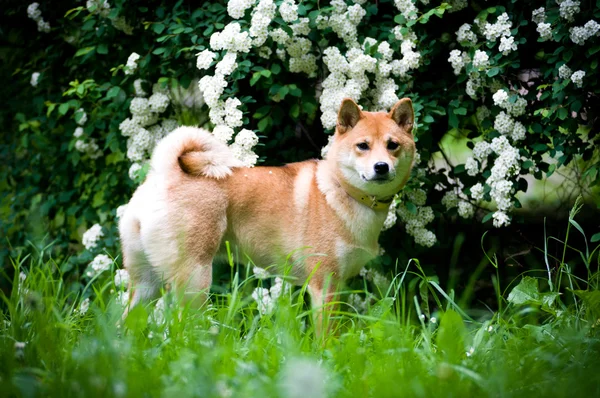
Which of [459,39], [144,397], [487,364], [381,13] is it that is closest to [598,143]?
[459,39]

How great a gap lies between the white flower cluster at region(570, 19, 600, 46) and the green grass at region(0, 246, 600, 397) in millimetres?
1362

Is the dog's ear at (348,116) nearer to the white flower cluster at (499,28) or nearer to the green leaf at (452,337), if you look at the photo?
the white flower cluster at (499,28)

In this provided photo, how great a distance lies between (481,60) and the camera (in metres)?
3.53

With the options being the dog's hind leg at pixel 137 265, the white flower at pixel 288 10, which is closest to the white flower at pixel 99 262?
the dog's hind leg at pixel 137 265

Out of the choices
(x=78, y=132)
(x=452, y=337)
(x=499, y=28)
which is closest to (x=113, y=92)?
(x=78, y=132)

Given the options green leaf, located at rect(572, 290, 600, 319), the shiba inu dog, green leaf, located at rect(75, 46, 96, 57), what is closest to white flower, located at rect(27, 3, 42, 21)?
green leaf, located at rect(75, 46, 96, 57)

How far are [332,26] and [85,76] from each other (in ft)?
6.46

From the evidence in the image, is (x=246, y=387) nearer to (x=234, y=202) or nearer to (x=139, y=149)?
(x=234, y=202)

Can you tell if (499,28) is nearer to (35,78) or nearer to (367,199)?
(367,199)

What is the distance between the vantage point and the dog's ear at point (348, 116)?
3.39m

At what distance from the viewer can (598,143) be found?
142 inches

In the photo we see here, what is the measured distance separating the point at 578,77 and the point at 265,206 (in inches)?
66.3

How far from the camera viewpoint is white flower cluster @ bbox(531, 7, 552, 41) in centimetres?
338

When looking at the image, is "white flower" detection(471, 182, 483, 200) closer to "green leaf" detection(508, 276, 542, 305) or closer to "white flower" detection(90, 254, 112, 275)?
"green leaf" detection(508, 276, 542, 305)
